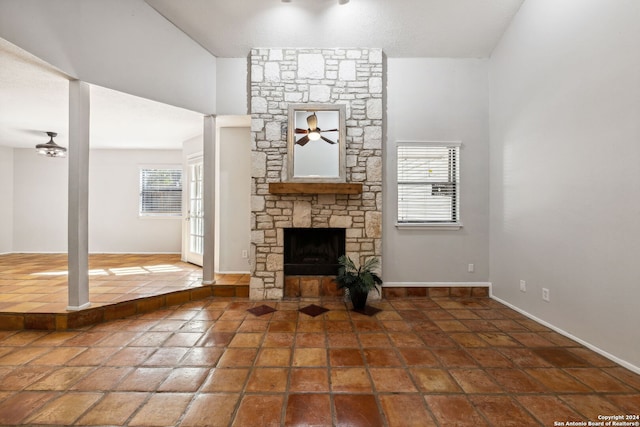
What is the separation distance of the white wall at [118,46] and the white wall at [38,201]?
4574mm

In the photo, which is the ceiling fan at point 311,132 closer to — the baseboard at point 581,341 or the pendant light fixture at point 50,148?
the baseboard at point 581,341

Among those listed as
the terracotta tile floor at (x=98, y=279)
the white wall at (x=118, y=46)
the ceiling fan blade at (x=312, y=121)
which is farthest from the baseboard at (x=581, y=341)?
the white wall at (x=118, y=46)

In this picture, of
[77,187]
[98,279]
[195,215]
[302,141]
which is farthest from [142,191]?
[302,141]

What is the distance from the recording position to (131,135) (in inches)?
181

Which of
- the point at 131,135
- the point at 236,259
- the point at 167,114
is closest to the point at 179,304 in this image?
the point at 236,259

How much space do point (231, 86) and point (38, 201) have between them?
5.66m

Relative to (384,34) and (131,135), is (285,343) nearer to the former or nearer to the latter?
(384,34)

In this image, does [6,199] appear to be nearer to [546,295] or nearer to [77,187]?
[77,187]

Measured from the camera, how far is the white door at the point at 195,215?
15.2 feet

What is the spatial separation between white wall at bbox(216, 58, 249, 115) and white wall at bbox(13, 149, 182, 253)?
290 cm

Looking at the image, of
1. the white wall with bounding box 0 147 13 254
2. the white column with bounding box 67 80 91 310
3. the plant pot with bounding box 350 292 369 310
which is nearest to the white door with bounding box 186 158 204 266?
the white column with bounding box 67 80 91 310

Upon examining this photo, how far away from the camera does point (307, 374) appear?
186 centimetres

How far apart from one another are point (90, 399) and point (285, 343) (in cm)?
134

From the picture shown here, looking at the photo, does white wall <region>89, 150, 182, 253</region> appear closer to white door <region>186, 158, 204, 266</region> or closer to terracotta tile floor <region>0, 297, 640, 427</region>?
white door <region>186, 158, 204, 266</region>
